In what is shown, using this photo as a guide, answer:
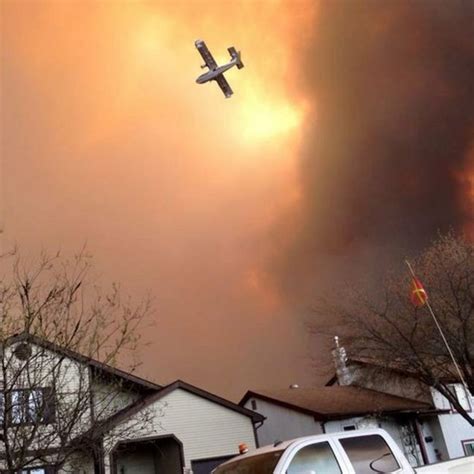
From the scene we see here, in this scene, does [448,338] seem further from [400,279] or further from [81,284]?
[81,284]

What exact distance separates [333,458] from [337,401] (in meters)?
21.3

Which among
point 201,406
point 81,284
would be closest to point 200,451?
point 201,406

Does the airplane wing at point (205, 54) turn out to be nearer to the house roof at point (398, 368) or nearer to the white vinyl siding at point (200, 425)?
the white vinyl siding at point (200, 425)

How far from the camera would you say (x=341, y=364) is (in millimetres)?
28797

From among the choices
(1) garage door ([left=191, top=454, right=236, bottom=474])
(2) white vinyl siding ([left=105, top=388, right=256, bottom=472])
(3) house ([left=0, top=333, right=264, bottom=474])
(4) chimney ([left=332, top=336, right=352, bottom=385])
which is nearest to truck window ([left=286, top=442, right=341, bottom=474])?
(3) house ([left=0, top=333, right=264, bottom=474])

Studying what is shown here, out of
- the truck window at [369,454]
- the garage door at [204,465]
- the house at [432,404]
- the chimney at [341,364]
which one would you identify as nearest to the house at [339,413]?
the house at [432,404]

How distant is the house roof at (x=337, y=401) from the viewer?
24328mm

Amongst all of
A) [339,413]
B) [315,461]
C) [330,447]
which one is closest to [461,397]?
[339,413]

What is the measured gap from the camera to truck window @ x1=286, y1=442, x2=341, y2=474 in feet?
19.2

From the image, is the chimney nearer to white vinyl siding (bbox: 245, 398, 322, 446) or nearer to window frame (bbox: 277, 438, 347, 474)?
white vinyl siding (bbox: 245, 398, 322, 446)

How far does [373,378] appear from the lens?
26.3 meters

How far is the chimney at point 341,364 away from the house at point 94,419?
582 centimetres

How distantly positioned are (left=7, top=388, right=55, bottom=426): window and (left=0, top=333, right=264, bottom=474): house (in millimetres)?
16

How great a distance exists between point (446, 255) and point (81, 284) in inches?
677
